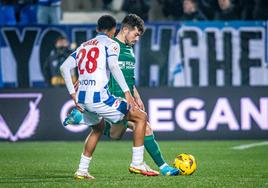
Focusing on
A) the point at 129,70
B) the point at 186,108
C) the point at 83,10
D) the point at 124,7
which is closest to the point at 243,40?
the point at 186,108

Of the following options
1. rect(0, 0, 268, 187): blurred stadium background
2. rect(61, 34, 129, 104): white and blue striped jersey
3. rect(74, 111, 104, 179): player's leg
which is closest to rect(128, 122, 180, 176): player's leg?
rect(74, 111, 104, 179): player's leg

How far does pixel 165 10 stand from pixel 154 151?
401 inches

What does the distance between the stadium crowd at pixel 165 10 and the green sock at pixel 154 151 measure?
351 inches

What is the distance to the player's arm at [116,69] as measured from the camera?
34.9 ft

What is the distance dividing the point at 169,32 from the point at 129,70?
742 centimetres

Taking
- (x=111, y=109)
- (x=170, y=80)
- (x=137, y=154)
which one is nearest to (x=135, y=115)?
(x=111, y=109)

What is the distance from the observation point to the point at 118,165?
13305 mm

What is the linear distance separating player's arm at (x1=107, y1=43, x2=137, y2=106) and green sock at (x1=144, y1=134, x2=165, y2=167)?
1.02 m

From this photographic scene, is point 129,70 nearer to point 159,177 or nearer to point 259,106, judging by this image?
point 159,177

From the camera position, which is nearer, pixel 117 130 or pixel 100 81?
pixel 100 81

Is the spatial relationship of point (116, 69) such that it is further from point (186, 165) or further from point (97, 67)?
point (186, 165)

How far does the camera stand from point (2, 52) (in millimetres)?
18797

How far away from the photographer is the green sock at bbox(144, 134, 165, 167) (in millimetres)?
11484

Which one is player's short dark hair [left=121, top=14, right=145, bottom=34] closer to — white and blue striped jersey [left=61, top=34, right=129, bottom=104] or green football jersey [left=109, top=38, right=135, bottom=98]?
green football jersey [left=109, top=38, right=135, bottom=98]
